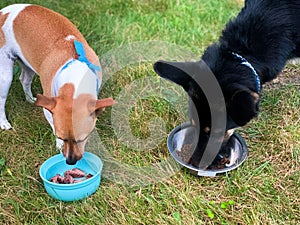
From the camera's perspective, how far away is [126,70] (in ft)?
16.2

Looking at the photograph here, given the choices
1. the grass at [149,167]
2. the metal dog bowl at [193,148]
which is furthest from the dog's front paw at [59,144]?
the metal dog bowl at [193,148]

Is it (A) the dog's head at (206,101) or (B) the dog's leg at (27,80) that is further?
(B) the dog's leg at (27,80)

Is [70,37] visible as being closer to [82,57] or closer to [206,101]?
[82,57]

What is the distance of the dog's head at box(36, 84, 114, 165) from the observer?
3.27 m

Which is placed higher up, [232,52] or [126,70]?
[232,52]

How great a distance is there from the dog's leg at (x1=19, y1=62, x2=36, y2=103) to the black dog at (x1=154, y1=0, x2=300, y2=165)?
5.39ft

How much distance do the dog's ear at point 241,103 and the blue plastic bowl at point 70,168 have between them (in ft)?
3.74

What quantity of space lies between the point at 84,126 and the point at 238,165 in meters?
1.27

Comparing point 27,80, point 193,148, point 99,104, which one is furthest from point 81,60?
point 193,148

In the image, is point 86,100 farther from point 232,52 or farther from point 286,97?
point 286,97

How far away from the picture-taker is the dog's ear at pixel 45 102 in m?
3.25

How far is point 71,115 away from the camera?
3.27 m

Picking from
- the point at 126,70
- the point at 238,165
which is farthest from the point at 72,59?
the point at 238,165

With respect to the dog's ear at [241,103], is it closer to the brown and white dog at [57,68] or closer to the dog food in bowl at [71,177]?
the brown and white dog at [57,68]
